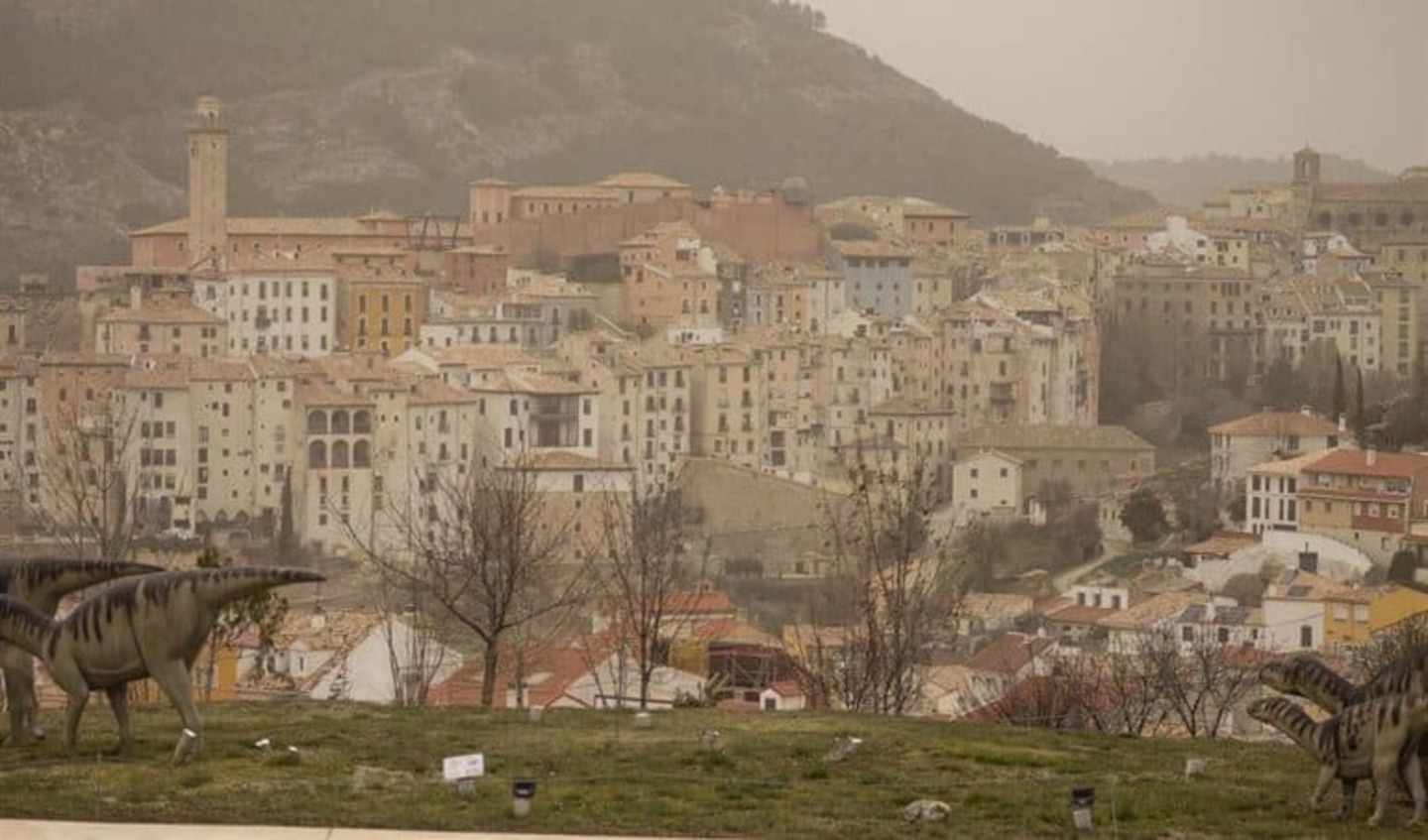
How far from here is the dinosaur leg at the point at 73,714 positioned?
25.2ft

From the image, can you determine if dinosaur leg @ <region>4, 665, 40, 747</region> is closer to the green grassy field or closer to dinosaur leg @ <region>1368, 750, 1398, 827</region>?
the green grassy field

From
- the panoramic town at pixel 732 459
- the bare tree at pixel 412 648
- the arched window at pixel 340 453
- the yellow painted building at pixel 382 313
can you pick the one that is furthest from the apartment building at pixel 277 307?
the bare tree at pixel 412 648

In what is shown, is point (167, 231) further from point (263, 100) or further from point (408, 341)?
point (263, 100)

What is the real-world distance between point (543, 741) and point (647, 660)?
4.84 meters

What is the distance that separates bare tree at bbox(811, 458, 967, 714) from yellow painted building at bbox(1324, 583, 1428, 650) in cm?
237

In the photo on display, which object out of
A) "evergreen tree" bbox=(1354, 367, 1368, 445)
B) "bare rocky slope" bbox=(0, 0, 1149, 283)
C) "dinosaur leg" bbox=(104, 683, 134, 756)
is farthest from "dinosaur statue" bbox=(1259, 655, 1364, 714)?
"bare rocky slope" bbox=(0, 0, 1149, 283)

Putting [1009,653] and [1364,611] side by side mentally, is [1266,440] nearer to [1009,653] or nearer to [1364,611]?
[1364,611]

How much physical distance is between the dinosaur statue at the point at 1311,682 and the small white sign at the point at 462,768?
5.96 feet

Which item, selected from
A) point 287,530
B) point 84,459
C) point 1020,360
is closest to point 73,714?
point 84,459

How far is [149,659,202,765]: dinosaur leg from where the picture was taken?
25.0ft

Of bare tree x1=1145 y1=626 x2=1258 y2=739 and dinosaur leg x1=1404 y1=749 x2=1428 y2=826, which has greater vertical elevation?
dinosaur leg x1=1404 y1=749 x2=1428 y2=826

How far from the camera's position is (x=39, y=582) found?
324 inches

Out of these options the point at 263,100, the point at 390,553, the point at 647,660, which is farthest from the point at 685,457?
the point at 647,660

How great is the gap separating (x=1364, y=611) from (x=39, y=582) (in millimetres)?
14673
